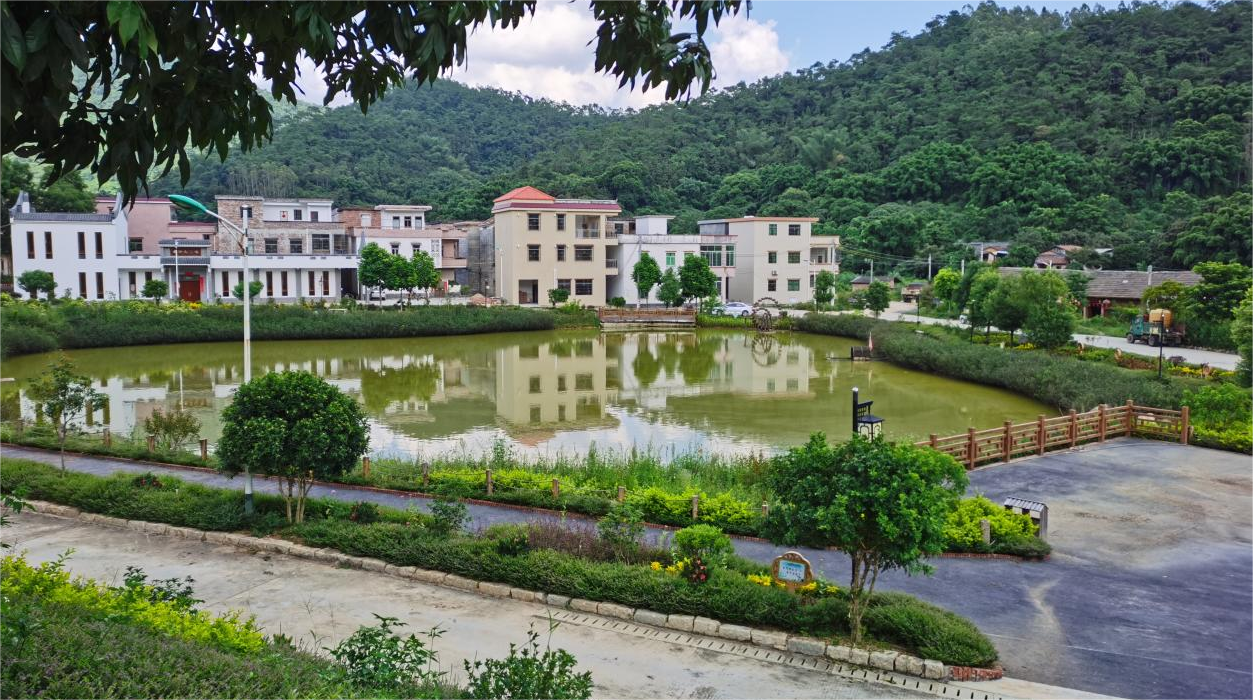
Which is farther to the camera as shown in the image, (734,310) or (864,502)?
(734,310)

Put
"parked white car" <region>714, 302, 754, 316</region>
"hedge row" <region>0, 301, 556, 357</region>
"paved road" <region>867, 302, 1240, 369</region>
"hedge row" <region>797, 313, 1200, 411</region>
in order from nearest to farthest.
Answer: "hedge row" <region>797, 313, 1200, 411</region>, "paved road" <region>867, 302, 1240, 369</region>, "hedge row" <region>0, 301, 556, 357</region>, "parked white car" <region>714, 302, 754, 316</region>

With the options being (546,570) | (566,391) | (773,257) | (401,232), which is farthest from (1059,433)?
(401,232)

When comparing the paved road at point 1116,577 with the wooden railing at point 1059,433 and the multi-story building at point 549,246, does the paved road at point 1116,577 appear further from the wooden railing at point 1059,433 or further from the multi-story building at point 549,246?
the multi-story building at point 549,246

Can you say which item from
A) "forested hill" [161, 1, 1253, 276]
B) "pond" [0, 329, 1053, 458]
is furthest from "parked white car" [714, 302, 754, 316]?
"forested hill" [161, 1, 1253, 276]

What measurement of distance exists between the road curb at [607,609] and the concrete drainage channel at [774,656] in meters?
0.07

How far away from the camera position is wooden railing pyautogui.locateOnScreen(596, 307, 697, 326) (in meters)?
44.8

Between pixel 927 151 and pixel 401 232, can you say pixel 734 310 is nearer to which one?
pixel 401 232

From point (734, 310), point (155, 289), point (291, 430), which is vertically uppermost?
point (155, 289)

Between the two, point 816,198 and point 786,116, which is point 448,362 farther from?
point 786,116

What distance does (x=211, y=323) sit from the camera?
1448 inches

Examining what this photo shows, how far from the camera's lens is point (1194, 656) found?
7.96 metres

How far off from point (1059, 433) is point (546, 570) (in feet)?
37.7

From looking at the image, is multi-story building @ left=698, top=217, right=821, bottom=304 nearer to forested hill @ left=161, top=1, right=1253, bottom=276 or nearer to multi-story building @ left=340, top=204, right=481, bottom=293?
forested hill @ left=161, top=1, right=1253, bottom=276

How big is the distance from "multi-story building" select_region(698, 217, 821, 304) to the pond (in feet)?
43.1
